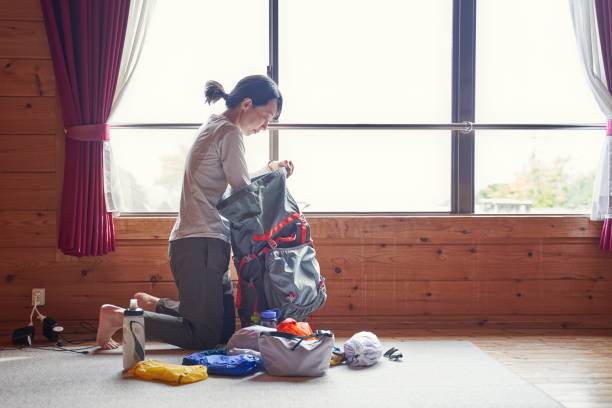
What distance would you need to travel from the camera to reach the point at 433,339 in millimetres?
2652

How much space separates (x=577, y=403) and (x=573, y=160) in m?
1.73

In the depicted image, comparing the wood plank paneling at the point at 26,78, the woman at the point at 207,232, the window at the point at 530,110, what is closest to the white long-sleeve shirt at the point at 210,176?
the woman at the point at 207,232

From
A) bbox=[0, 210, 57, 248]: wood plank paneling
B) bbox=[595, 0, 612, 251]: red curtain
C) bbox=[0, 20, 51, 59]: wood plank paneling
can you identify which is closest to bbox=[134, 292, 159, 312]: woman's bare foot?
bbox=[0, 210, 57, 248]: wood plank paneling

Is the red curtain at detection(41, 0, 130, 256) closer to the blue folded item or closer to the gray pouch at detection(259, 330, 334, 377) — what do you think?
the blue folded item

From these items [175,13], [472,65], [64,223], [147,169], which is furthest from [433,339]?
[175,13]

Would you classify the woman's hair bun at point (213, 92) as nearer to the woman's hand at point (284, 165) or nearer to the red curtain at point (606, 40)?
the woman's hand at point (284, 165)

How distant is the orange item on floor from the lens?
212cm

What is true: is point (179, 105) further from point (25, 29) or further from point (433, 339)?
point (433, 339)

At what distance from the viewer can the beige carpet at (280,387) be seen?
1.74 metres

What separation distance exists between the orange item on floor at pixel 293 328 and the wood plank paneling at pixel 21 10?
202cm

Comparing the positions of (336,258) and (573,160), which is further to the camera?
(573,160)

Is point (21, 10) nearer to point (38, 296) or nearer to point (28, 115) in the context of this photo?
point (28, 115)

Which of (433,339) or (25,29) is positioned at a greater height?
(25,29)

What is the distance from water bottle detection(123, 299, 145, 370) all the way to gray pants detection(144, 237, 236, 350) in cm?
15
